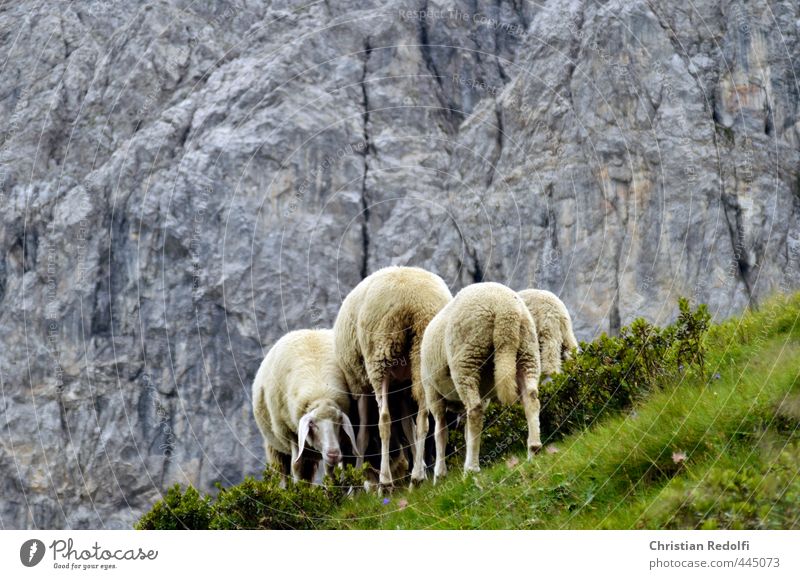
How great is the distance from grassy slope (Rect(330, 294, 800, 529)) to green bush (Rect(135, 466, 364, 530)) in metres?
1.27

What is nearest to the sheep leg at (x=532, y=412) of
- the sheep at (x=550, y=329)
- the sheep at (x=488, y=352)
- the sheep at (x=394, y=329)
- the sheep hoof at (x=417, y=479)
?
the sheep at (x=488, y=352)

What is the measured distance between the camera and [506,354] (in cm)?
1270

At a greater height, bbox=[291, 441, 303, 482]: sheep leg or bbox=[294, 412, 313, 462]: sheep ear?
bbox=[294, 412, 313, 462]: sheep ear

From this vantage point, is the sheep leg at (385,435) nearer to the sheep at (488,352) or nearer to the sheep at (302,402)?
the sheep at (302,402)

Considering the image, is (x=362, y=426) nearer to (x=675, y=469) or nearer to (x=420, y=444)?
(x=420, y=444)

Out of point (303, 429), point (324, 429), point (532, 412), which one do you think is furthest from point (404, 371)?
point (532, 412)

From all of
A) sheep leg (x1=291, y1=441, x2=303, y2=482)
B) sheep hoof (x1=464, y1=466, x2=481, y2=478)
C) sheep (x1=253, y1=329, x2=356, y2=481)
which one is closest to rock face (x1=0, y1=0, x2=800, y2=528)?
sheep (x1=253, y1=329, x2=356, y2=481)

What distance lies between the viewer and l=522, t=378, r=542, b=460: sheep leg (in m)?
12.3

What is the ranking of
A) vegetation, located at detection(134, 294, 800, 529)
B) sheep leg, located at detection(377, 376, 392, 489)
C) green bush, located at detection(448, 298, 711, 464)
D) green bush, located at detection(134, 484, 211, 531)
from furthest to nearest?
sheep leg, located at detection(377, 376, 392, 489) → green bush, located at detection(134, 484, 211, 531) → green bush, located at detection(448, 298, 711, 464) → vegetation, located at detection(134, 294, 800, 529)

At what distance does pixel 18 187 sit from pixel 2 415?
652 inches

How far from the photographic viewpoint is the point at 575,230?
188 feet

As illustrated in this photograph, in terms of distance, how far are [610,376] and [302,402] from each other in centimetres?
557

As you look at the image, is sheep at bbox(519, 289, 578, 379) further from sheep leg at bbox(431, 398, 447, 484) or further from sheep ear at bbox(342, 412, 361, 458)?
sheep ear at bbox(342, 412, 361, 458)

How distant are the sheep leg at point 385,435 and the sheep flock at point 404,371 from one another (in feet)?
0.05
